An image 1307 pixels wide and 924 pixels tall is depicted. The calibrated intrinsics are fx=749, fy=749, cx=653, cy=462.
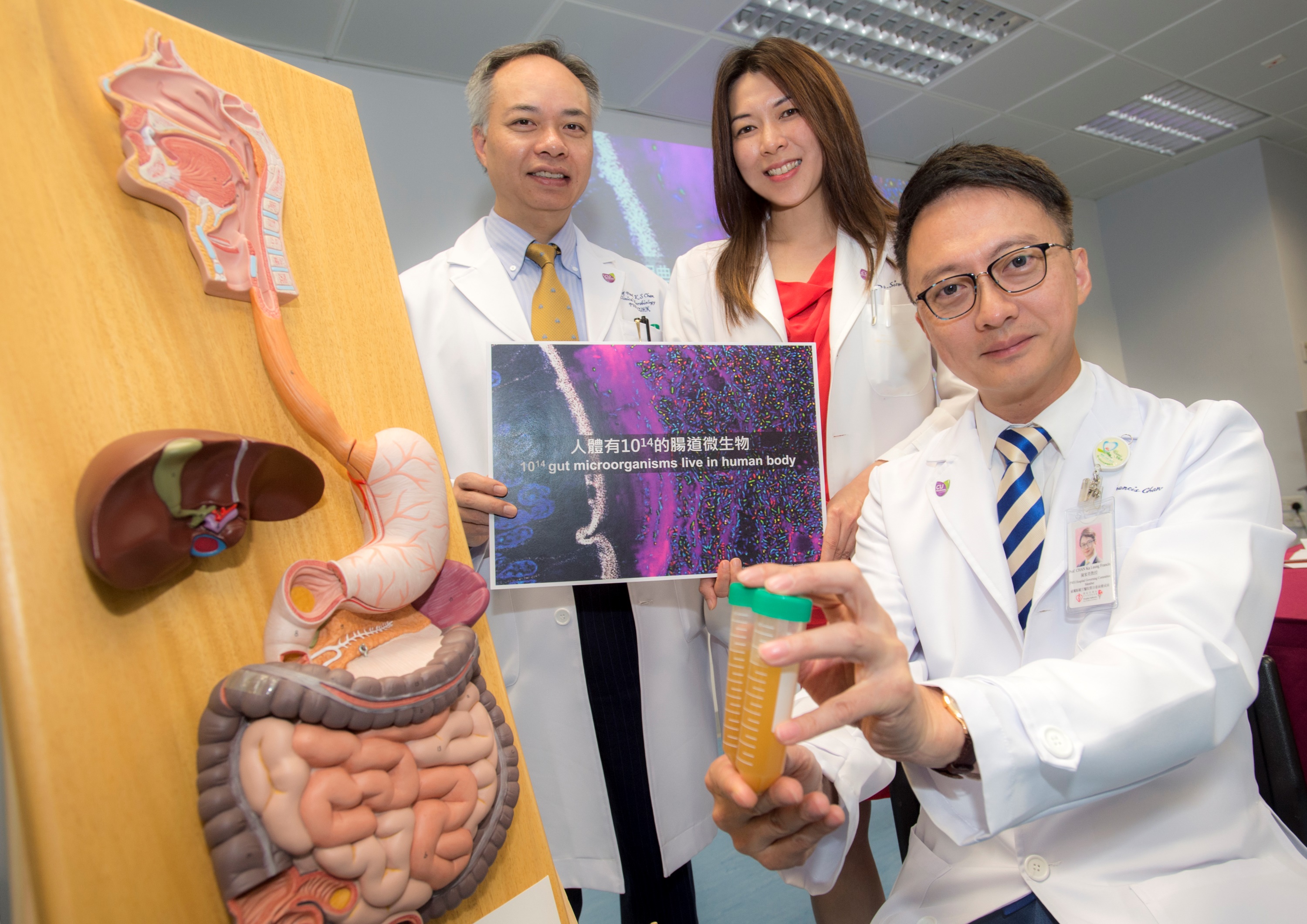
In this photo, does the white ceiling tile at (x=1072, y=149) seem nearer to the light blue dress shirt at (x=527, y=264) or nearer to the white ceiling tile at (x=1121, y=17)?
the white ceiling tile at (x=1121, y=17)

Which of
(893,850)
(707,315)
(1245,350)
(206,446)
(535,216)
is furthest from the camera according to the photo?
(1245,350)

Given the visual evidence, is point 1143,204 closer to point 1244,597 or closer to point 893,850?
point 893,850

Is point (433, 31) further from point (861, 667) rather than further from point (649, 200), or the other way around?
point (861, 667)

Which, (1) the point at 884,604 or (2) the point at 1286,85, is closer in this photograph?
(1) the point at 884,604

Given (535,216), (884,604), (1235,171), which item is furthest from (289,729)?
(1235,171)

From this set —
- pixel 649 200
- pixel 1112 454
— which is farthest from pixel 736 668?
pixel 649 200

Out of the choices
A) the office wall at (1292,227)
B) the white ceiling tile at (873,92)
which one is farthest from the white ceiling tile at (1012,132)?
the office wall at (1292,227)

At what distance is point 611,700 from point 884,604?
0.69 m

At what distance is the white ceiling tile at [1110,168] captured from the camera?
6035 millimetres

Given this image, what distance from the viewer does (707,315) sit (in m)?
2.00

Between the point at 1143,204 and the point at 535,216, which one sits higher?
the point at 1143,204

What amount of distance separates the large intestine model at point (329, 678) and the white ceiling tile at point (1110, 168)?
6633 millimetres

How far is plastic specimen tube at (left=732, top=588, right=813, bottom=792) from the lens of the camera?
749mm

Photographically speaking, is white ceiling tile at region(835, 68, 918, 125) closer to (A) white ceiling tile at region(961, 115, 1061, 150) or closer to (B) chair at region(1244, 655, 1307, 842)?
(A) white ceiling tile at region(961, 115, 1061, 150)
